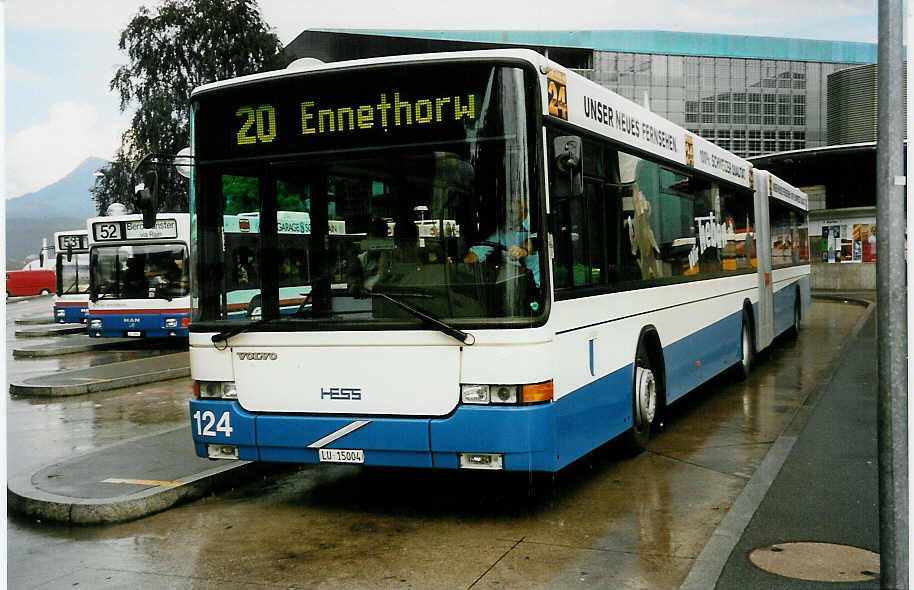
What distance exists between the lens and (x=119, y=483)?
824 cm

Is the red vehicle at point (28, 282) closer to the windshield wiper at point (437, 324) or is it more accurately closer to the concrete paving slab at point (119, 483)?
the concrete paving slab at point (119, 483)

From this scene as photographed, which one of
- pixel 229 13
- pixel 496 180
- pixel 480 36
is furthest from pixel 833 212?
pixel 496 180

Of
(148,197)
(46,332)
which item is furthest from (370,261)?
(46,332)

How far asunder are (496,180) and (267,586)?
283 cm

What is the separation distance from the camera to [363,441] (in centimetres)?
681

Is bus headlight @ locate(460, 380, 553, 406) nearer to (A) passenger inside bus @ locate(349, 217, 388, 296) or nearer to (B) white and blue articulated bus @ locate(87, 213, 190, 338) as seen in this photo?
(A) passenger inside bus @ locate(349, 217, 388, 296)

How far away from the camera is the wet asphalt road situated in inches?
234

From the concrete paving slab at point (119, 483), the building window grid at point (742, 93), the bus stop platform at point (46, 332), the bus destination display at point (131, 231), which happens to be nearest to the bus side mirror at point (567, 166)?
the concrete paving slab at point (119, 483)

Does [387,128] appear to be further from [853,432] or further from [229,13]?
[229,13]

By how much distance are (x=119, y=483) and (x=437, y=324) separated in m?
3.39

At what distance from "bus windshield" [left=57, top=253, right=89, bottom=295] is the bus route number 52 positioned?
23547 mm

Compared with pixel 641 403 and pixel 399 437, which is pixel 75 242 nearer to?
pixel 641 403

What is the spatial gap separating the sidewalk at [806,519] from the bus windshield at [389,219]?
6.23 ft

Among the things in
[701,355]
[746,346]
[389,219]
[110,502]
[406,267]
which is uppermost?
[389,219]
